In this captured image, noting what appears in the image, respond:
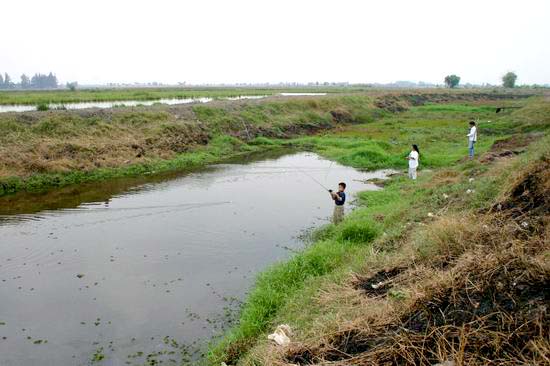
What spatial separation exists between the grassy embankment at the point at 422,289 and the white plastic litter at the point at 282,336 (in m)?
0.16

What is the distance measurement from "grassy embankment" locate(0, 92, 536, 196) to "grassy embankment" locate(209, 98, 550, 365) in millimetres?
14818

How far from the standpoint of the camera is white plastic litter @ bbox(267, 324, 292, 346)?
6.60 m

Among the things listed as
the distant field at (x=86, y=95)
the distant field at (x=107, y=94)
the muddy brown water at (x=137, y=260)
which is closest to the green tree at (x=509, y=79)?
the distant field at (x=107, y=94)

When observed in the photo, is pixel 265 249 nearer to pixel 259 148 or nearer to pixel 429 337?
pixel 429 337

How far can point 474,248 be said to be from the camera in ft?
23.5

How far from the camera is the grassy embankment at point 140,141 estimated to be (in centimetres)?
2138

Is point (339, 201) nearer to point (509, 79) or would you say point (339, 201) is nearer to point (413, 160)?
point (413, 160)

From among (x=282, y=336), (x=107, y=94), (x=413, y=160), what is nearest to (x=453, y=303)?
(x=282, y=336)

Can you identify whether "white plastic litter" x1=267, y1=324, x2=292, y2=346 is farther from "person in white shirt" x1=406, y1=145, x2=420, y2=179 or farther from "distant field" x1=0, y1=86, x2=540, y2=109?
"distant field" x1=0, y1=86, x2=540, y2=109

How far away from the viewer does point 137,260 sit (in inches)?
466

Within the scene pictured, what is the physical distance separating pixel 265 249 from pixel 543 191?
7.37 metres

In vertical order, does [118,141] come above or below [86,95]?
below

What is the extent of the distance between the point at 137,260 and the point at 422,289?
8284 millimetres

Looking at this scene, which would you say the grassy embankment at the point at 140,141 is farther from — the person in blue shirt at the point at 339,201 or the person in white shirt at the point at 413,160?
the person in blue shirt at the point at 339,201
